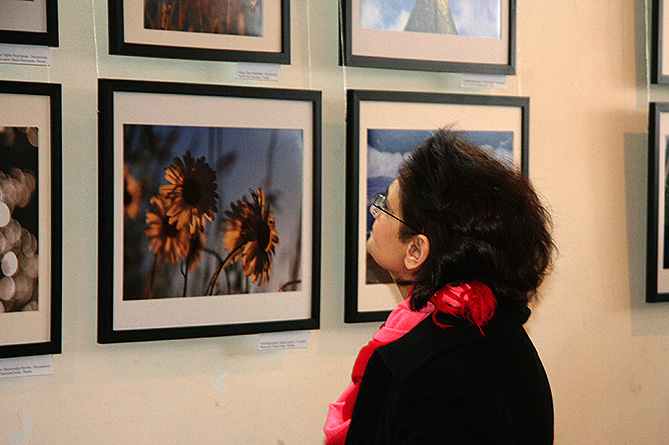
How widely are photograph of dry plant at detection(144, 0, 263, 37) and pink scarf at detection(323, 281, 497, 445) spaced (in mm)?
969

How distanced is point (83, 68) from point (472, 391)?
1354 millimetres

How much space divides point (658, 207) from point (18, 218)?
2083 millimetres

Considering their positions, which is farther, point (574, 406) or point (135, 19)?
point (574, 406)

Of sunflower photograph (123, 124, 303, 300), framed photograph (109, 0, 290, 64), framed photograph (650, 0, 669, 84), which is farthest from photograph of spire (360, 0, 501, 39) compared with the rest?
framed photograph (650, 0, 669, 84)

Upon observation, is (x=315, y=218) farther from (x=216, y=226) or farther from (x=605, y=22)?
(x=605, y=22)

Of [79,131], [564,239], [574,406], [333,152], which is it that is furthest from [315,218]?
[574,406]

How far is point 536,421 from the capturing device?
131cm

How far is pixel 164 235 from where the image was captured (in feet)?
6.26

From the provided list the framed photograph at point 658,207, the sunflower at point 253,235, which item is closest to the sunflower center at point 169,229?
the sunflower at point 253,235

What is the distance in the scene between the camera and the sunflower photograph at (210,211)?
189 centimetres

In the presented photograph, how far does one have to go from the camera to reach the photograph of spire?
2.10 m

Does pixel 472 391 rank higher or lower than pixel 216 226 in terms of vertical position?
lower
